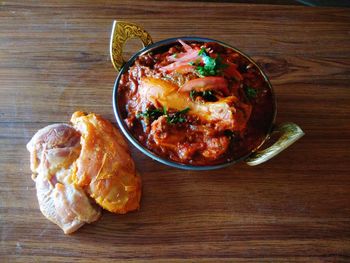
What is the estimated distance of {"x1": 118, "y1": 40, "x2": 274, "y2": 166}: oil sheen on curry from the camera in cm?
118

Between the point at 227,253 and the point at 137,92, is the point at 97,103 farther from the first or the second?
the point at 227,253

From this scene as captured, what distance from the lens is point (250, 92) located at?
4.30 feet

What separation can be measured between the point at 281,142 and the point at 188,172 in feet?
1.08

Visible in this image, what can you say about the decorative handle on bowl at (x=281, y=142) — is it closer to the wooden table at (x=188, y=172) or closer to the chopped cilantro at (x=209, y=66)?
the wooden table at (x=188, y=172)

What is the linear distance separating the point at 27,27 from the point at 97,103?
17.6 inches

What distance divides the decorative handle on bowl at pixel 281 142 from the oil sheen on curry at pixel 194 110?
0.10 feet

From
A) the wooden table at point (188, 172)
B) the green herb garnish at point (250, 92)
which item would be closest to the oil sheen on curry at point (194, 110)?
the green herb garnish at point (250, 92)

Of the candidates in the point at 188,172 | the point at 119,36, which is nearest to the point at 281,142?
the point at 188,172

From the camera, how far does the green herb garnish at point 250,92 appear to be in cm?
131

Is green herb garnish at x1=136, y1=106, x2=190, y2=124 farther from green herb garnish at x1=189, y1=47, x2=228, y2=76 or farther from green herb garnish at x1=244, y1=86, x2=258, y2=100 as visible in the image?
green herb garnish at x1=244, y1=86, x2=258, y2=100

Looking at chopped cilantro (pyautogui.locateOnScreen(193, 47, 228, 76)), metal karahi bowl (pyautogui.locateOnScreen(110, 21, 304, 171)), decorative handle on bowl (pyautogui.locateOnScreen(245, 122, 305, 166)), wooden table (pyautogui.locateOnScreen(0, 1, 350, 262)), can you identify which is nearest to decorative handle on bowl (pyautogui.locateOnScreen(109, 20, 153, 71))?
metal karahi bowl (pyautogui.locateOnScreen(110, 21, 304, 171))

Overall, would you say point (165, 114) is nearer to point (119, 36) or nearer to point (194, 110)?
point (194, 110)

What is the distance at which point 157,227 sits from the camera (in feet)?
4.09

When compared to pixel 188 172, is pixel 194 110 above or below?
above
